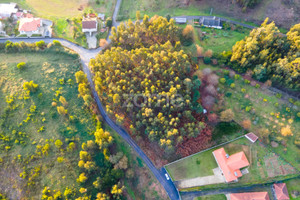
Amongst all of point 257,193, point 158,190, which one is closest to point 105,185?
point 158,190

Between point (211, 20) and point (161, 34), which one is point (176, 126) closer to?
point (161, 34)

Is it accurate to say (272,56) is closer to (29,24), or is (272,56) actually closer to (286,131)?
(286,131)

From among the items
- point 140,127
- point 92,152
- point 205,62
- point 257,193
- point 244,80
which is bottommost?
point 257,193

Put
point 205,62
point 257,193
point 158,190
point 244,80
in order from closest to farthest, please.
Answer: point 257,193 < point 158,190 < point 244,80 < point 205,62

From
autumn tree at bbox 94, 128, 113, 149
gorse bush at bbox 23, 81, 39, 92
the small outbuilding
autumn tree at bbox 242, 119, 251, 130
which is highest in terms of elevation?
the small outbuilding

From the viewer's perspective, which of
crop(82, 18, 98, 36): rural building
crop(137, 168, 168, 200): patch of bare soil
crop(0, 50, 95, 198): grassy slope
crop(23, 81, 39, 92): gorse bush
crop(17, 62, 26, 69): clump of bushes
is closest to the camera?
crop(0, 50, 95, 198): grassy slope

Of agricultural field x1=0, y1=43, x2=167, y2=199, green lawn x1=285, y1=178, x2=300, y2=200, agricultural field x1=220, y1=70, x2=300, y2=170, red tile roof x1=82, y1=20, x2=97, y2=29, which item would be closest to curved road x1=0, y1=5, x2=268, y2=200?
agricultural field x1=0, y1=43, x2=167, y2=199

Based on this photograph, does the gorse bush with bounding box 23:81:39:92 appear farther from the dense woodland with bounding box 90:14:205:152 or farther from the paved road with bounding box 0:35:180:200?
the dense woodland with bounding box 90:14:205:152
